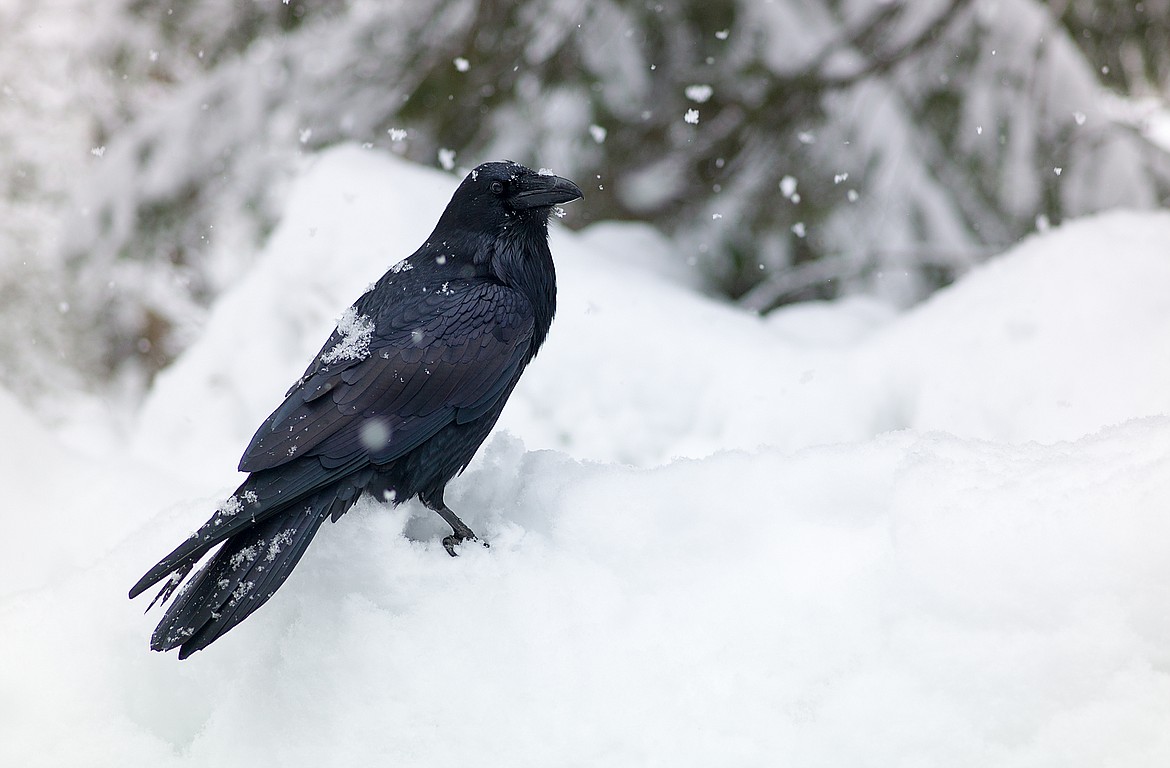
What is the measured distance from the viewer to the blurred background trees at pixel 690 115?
13.8 feet

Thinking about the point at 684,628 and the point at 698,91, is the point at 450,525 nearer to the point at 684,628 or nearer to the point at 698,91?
the point at 684,628

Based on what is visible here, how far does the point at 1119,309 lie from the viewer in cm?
327

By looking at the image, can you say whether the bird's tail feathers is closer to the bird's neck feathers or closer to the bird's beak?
the bird's neck feathers

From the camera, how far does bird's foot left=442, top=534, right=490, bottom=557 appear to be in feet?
6.60

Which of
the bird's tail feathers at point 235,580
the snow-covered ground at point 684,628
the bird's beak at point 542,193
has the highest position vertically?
the bird's beak at point 542,193

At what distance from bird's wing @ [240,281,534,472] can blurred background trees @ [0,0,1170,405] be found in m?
2.17

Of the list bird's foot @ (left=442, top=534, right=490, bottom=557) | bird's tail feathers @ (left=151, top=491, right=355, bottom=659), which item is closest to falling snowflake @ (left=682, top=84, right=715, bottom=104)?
bird's foot @ (left=442, top=534, right=490, bottom=557)

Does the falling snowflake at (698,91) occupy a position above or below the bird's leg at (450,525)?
above

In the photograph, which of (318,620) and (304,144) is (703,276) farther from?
(318,620)

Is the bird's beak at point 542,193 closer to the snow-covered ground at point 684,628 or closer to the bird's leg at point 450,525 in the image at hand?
the snow-covered ground at point 684,628

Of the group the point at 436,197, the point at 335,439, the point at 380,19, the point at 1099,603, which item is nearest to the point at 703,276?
the point at 436,197

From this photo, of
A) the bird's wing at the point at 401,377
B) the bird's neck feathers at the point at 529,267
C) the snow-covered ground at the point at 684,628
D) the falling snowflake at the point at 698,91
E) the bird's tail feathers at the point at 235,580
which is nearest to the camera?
the snow-covered ground at the point at 684,628

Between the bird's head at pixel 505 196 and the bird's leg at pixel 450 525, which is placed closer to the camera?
the bird's leg at pixel 450 525

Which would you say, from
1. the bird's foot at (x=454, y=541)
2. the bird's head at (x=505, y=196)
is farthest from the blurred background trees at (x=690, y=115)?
the bird's foot at (x=454, y=541)
